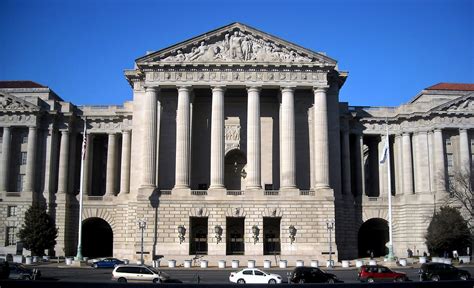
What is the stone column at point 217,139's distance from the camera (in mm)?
73125

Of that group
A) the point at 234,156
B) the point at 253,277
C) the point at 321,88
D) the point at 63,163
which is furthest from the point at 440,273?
the point at 63,163

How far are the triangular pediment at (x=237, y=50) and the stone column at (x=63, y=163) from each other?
20682 millimetres

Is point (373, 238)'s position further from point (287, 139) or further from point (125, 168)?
point (125, 168)

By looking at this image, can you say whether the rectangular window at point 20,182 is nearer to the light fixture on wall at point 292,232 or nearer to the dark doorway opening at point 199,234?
the dark doorway opening at point 199,234

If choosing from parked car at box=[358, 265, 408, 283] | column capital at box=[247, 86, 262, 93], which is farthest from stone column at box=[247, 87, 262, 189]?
parked car at box=[358, 265, 408, 283]

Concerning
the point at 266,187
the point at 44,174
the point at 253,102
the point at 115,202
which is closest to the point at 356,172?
the point at 266,187

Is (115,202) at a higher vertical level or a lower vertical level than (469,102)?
lower

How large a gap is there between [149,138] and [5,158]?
24.4 m

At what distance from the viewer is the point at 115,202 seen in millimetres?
84250

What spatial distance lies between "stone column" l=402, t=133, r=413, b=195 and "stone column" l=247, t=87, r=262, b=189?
79.1 feet

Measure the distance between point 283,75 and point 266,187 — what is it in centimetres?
1506

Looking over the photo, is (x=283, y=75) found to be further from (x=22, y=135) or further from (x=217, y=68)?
(x=22, y=135)

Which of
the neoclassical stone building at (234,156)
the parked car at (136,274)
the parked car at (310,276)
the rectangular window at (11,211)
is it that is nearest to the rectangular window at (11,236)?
the neoclassical stone building at (234,156)

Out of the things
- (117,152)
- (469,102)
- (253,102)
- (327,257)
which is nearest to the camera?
(327,257)
